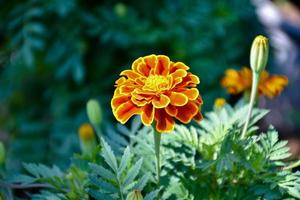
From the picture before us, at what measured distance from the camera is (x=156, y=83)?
616 mm

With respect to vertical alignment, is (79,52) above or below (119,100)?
above

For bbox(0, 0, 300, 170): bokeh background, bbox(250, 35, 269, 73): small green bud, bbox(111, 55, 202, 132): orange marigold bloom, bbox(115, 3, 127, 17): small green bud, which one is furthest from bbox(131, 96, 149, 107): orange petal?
bbox(115, 3, 127, 17): small green bud

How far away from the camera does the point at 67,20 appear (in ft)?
4.61

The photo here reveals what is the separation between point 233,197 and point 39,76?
97 cm

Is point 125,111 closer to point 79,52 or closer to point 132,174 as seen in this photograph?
point 132,174

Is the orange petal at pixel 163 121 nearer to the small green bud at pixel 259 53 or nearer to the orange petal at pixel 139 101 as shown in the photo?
the orange petal at pixel 139 101

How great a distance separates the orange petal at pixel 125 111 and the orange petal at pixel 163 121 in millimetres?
21

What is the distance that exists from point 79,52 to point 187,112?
81cm

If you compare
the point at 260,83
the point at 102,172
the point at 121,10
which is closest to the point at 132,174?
the point at 102,172

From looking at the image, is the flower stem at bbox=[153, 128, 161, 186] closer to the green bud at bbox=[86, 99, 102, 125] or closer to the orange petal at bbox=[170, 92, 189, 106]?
the orange petal at bbox=[170, 92, 189, 106]

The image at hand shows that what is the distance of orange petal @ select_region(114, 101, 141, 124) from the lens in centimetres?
59

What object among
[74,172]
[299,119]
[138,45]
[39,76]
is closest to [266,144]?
[74,172]

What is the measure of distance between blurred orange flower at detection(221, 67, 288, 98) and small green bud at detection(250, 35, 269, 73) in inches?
4.3

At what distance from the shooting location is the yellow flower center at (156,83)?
61 cm
